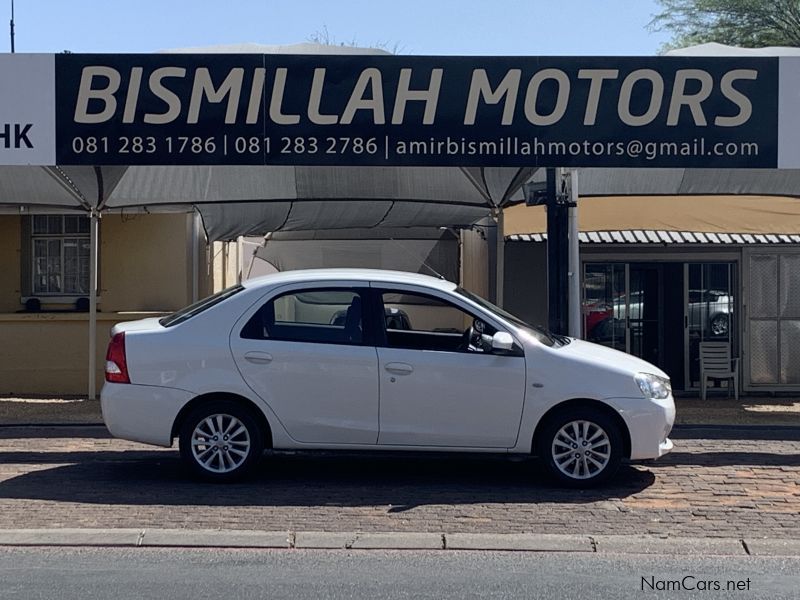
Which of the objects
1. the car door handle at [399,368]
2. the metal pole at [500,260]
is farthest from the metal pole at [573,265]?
the car door handle at [399,368]

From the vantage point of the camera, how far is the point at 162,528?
277 inches

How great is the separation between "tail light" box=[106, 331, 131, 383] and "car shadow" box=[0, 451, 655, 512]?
0.89m

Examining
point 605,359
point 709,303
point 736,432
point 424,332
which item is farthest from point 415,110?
point 709,303

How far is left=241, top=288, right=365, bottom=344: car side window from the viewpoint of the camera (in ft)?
26.6

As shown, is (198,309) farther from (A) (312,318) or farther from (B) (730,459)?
(B) (730,459)

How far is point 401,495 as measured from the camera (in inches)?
316

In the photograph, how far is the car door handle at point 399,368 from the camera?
7.99 m

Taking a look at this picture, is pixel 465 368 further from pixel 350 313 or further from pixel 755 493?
pixel 755 493

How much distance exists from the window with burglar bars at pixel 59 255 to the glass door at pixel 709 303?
8703 mm

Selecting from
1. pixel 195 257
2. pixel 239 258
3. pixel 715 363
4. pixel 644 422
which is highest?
pixel 239 258

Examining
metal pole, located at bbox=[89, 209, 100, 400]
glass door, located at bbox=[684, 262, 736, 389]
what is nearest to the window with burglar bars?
metal pole, located at bbox=[89, 209, 100, 400]

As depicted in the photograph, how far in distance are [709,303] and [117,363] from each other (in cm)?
939

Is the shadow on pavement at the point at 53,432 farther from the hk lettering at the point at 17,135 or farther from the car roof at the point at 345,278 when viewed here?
the car roof at the point at 345,278

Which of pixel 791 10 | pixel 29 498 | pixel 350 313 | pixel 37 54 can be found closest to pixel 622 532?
pixel 350 313
